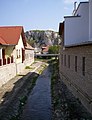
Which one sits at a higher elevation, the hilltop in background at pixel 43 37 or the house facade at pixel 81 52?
the hilltop in background at pixel 43 37

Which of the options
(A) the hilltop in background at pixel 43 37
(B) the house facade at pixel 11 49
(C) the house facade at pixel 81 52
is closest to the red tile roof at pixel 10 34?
(B) the house facade at pixel 11 49

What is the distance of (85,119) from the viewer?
1309cm

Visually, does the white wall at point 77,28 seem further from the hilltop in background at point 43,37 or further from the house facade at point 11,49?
the hilltop in background at point 43,37

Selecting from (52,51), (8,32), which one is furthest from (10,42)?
(52,51)

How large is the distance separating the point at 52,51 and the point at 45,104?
2894 inches

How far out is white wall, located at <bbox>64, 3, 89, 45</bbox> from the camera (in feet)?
76.8

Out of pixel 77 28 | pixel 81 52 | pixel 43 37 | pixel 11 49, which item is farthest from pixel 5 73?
pixel 43 37

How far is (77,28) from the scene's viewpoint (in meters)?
23.8

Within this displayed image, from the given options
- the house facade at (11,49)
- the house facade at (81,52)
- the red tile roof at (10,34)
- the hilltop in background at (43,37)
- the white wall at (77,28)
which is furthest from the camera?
the hilltop in background at (43,37)

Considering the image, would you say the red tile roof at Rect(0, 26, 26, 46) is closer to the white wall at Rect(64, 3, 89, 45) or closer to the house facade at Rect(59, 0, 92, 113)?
the house facade at Rect(59, 0, 92, 113)

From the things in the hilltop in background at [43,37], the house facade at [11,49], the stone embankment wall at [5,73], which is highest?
the hilltop in background at [43,37]

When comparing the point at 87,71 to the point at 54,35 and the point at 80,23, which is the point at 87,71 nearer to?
the point at 80,23

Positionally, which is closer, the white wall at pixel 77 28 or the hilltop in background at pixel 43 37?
the white wall at pixel 77 28

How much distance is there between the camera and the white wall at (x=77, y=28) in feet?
76.8
